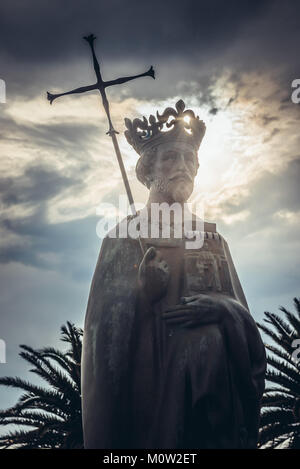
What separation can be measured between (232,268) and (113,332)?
1.87 m

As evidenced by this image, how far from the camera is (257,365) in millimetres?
5035

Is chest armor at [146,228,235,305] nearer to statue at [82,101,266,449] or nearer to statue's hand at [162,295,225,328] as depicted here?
statue at [82,101,266,449]

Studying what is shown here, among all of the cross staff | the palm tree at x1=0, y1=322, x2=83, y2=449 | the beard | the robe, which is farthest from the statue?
the palm tree at x1=0, y1=322, x2=83, y2=449

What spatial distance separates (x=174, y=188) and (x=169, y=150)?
50cm

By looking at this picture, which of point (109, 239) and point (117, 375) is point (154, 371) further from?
point (109, 239)

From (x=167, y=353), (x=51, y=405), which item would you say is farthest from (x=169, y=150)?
(x=51, y=405)

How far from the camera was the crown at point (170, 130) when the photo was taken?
6.45m

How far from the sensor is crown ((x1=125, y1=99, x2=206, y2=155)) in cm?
645

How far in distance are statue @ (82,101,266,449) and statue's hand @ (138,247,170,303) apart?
1 cm

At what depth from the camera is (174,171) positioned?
6.28 metres

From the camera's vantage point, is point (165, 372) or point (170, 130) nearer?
point (165, 372)

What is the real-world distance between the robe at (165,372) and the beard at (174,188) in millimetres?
1225

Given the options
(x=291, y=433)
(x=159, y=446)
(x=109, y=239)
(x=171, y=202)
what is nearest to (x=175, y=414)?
(x=159, y=446)

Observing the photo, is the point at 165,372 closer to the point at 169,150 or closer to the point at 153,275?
the point at 153,275
